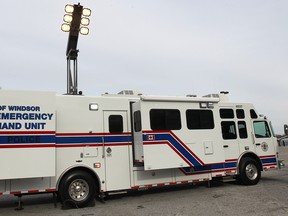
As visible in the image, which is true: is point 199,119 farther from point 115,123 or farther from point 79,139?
point 79,139

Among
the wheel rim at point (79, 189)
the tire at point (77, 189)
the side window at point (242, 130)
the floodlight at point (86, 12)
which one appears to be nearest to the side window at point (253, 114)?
the side window at point (242, 130)

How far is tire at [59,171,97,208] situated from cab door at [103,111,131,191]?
1.75ft

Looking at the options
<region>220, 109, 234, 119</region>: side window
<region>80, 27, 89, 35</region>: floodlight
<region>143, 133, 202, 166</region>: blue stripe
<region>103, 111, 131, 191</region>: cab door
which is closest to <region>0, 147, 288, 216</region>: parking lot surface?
<region>103, 111, 131, 191</region>: cab door

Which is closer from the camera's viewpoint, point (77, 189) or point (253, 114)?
point (77, 189)

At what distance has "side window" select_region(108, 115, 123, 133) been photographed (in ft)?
29.5

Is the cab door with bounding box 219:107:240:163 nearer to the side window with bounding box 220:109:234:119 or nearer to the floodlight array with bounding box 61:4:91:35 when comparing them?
the side window with bounding box 220:109:234:119

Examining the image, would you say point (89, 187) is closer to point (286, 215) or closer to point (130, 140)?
point (130, 140)

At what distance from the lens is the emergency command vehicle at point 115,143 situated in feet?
25.0

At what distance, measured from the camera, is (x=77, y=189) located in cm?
827

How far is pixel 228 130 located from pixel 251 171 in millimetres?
1692

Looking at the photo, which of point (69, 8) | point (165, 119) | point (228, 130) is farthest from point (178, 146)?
point (69, 8)

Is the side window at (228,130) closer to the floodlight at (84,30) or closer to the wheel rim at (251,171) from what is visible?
the wheel rim at (251,171)

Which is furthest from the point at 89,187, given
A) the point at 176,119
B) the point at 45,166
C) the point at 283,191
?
the point at 283,191

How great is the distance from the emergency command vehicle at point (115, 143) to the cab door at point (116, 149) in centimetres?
3
